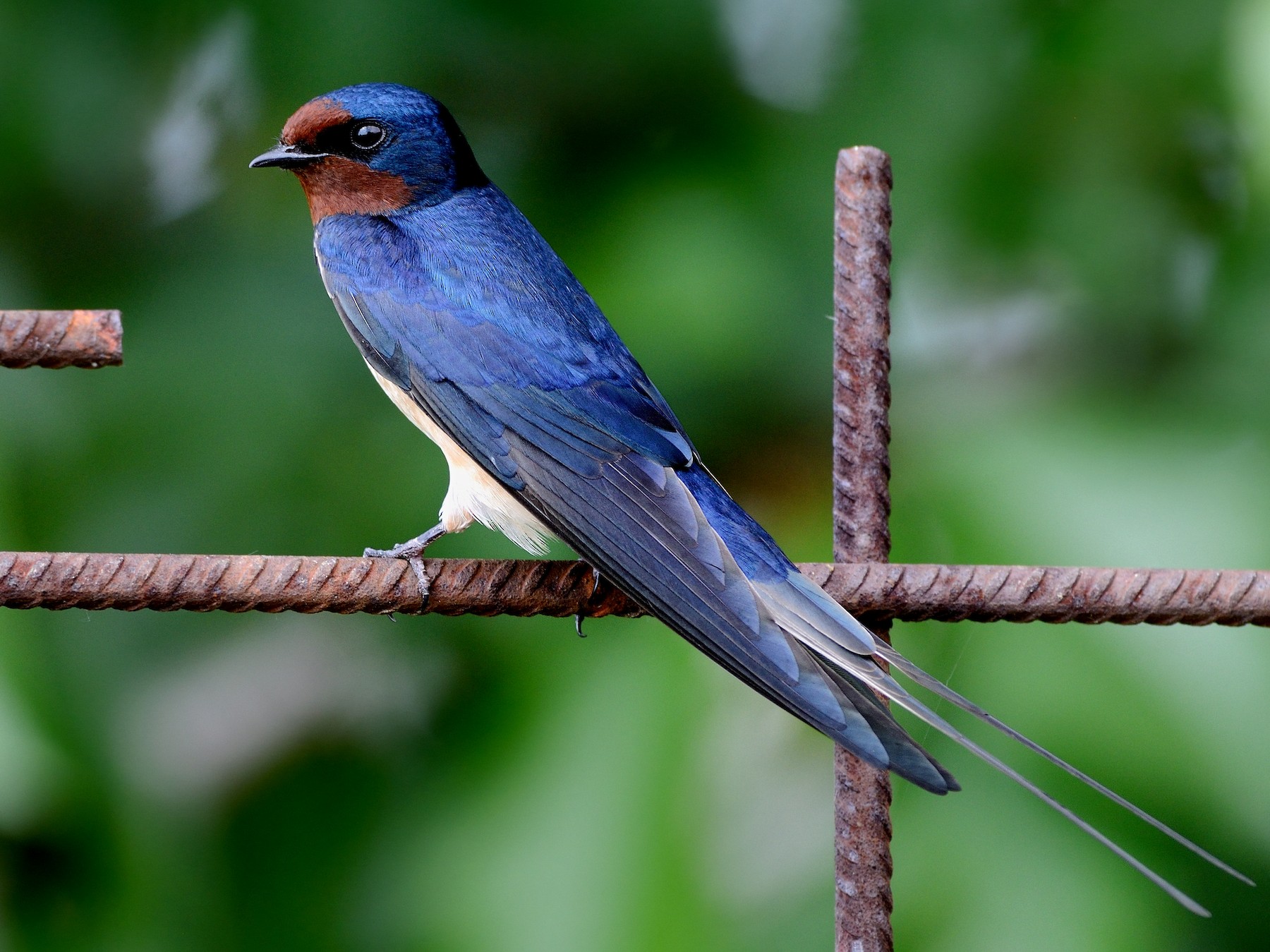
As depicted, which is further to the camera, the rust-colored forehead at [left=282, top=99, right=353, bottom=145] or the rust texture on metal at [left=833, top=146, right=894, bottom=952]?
the rust-colored forehead at [left=282, top=99, right=353, bottom=145]

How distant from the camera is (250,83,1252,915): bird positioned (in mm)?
962

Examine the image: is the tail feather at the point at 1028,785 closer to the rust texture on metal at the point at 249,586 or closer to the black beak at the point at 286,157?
the rust texture on metal at the point at 249,586

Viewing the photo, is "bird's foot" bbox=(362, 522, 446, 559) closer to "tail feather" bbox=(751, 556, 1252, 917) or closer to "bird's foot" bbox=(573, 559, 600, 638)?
"bird's foot" bbox=(573, 559, 600, 638)

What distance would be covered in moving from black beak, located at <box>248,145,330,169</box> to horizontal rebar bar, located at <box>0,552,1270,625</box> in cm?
73

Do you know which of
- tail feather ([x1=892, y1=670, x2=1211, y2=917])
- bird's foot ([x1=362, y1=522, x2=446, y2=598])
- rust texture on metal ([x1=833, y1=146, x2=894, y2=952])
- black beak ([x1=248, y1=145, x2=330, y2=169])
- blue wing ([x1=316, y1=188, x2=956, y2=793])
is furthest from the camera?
black beak ([x1=248, y1=145, x2=330, y2=169])

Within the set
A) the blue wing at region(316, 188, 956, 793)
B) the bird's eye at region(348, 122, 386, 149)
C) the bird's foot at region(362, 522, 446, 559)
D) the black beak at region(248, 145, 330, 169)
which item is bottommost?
the bird's foot at region(362, 522, 446, 559)

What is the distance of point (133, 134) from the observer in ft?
4.95

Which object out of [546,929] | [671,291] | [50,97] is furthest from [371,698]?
[50,97]

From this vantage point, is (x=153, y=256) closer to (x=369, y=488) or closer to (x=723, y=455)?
(x=369, y=488)

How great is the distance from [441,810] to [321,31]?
846 millimetres

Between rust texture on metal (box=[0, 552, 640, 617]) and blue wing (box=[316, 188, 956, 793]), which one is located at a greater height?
rust texture on metal (box=[0, 552, 640, 617])

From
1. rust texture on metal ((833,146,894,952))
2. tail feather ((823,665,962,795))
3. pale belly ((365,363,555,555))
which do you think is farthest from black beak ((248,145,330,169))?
tail feather ((823,665,962,795))

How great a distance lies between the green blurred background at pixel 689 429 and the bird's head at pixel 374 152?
0.08 m

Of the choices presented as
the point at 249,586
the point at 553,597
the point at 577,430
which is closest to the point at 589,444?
the point at 577,430
